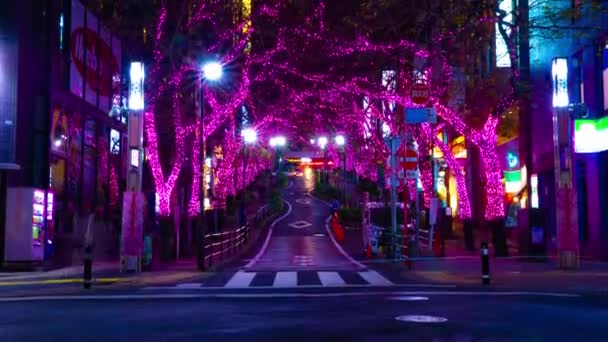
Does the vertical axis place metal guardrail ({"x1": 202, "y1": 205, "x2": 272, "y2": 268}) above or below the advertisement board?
below

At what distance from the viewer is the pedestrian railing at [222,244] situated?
24.0m

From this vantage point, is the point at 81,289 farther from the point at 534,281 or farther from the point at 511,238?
the point at 511,238

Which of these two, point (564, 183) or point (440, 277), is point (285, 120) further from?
point (440, 277)

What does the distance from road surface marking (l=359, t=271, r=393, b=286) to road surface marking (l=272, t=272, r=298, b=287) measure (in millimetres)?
1857

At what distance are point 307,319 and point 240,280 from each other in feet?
25.8

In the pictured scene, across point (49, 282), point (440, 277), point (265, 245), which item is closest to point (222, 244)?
point (265, 245)

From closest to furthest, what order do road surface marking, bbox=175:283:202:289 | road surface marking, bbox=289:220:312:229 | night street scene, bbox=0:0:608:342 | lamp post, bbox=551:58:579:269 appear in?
1. night street scene, bbox=0:0:608:342
2. road surface marking, bbox=175:283:202:289
3. lamp post, bbox=551:58:579:269
4. road surface marking, bbox=289:220:312:229

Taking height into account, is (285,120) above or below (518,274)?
above

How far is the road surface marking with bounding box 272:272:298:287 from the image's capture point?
55.3 ft

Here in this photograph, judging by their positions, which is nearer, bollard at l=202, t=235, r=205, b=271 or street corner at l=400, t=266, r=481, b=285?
street corner at l=400, t=266, r=481, b=285

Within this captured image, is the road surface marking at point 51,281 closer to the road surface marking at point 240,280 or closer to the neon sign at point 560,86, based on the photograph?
the road surface marking at point 240,280

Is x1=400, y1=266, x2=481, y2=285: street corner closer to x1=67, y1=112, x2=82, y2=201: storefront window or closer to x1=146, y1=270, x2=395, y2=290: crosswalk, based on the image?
x1=146, y1=270, x2=395, y2=290: crosswalk

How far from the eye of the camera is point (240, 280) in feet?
59.9

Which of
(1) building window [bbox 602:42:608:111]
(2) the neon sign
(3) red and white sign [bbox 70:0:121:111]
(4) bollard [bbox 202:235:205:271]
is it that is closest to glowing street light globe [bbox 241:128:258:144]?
(3) red and white sign [bbox 70:0:121:111]
